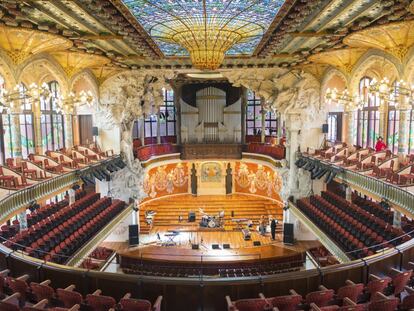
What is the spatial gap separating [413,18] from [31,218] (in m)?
14.8

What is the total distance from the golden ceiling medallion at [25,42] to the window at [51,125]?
7.25 m

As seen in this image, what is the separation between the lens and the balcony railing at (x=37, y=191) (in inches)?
414

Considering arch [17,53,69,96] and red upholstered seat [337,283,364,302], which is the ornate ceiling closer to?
arch [17,53,69,96]

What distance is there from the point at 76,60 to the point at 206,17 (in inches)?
403

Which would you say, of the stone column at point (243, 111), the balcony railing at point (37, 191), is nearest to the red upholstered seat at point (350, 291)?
the balcony railing at point (37, 191)

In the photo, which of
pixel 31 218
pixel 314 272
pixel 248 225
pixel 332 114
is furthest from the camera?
pixel 332 114

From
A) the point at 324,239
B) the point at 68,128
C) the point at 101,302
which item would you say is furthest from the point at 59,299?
the point at 68,128

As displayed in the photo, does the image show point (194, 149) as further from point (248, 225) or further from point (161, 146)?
point (248, 225)

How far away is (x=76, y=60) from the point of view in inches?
719

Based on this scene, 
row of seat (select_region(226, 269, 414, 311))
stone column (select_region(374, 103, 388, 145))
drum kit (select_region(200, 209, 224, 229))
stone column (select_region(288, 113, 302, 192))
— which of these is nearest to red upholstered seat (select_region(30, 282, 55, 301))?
row of seat (select_region(226, 269, 414, 311))

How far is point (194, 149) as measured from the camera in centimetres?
2698

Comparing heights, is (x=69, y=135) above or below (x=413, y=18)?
below

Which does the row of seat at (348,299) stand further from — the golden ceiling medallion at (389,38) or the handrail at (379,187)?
the golden ceiling medallion at (389,38)

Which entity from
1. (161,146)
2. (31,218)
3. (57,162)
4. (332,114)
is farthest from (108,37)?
(332,114)
